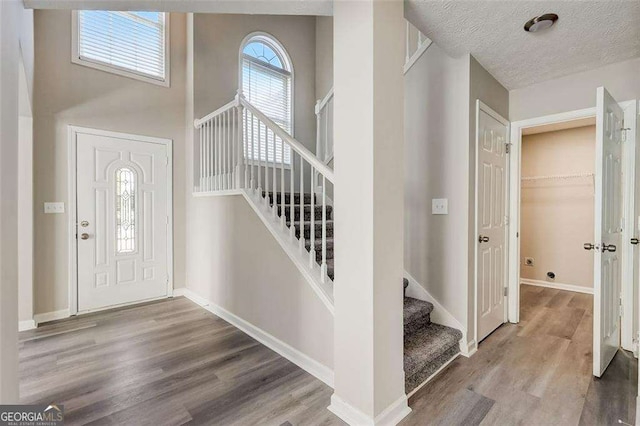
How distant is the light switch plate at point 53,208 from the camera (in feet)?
10.3

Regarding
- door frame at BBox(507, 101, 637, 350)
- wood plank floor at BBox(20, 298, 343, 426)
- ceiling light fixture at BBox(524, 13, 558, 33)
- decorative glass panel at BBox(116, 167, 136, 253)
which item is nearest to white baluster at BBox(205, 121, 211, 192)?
decorative glass panel at BBox(116, 167, 136, 253)

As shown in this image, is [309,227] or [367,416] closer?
[367,416]

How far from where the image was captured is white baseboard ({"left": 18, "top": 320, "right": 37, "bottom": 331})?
9.61ft

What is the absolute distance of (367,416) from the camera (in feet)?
5.35

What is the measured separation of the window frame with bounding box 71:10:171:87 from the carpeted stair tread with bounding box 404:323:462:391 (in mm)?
4029

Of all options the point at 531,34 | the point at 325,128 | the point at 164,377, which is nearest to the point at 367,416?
the point at 164,377

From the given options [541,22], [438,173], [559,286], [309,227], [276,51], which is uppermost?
[276,51]

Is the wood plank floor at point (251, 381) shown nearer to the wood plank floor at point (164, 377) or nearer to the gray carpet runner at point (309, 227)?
the wood plank floor at point (164, 377)

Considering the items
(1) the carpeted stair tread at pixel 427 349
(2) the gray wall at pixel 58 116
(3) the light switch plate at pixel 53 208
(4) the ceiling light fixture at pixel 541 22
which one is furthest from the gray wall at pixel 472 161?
(3) the light switch plate at pixel 53 208

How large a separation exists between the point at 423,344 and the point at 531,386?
0.70 metres

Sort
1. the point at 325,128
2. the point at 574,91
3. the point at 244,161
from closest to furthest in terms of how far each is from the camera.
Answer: the point at 574,91, the point at 244,161, the point at 325,128

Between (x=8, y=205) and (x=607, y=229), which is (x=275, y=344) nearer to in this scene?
(x=8, y=205)

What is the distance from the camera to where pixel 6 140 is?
1.23 m

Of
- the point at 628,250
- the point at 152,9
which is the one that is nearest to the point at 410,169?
the point at 628,250
